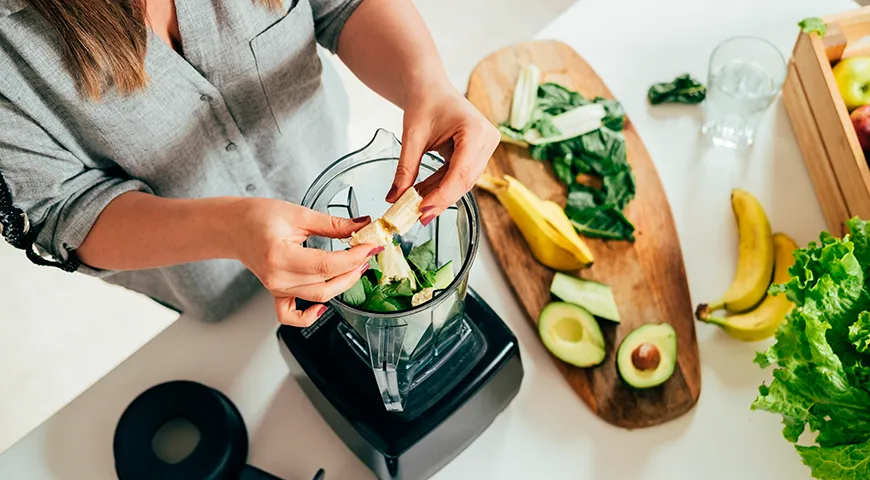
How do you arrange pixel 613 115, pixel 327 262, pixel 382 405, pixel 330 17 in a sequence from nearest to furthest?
pixel 327 262, pixel 382 405, pixel 330 17, pixel 613 115

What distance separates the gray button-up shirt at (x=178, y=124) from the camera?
0.82 m

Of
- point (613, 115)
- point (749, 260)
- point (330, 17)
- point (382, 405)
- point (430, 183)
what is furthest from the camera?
point (613, 115)

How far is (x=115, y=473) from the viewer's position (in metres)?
1.07

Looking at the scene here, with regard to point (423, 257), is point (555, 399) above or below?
below

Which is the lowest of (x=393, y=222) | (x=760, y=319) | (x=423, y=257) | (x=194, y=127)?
(x=760, y=319)

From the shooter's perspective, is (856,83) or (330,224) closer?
(330,224)

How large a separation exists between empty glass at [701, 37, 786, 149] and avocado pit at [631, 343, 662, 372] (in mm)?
439

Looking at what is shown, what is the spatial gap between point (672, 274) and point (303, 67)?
0.68 m

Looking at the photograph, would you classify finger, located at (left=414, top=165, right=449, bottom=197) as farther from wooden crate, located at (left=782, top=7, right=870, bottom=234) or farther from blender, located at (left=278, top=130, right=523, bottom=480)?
wooden crate, located at (left=782, top=7, right=870, bottom=234)

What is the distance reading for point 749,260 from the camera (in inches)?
45.9

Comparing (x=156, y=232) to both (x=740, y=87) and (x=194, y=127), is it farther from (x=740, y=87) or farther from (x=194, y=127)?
(x=740, y=87)

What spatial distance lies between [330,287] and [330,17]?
50 cm

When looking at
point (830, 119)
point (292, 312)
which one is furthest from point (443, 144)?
point (830, 119)

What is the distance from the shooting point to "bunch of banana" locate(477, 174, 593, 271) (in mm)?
1159
